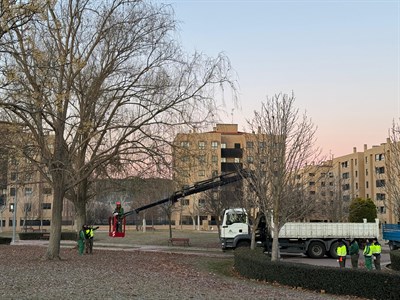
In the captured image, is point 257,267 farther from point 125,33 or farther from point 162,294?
point 125,33

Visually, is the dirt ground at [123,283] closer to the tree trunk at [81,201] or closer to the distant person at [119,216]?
the distant person at [119,216]

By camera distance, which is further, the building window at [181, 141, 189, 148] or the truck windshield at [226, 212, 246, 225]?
the truck windshield at [226, 212, 246, 225]

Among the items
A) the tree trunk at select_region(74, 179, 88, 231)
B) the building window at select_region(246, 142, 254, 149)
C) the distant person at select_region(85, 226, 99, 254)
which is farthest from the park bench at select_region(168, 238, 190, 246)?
the building window at select_region(246, 142, 254, 149)

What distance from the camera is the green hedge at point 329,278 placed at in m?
13.0

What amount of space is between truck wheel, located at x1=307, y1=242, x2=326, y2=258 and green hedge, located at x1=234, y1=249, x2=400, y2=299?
11.1 m

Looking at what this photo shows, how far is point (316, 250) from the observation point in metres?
28.1

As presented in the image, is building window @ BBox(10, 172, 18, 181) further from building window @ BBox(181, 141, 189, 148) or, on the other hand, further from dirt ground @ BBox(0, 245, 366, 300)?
building window @ BBox(181, 141, 189, 148)

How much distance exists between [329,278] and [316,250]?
556 inches

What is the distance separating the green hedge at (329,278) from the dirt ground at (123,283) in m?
0.44

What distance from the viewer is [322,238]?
28.2m

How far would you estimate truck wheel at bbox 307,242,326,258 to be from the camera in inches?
1102

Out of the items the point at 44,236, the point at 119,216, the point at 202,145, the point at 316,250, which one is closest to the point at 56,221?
the point at 119,216

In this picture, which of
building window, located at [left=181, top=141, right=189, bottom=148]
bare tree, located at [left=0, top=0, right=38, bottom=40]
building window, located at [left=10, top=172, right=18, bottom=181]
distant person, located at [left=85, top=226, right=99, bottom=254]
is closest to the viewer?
bare tree, located at [left=0, top=0, right=38, bottom=40]

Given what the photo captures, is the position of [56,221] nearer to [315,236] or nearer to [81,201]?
[81,201]
